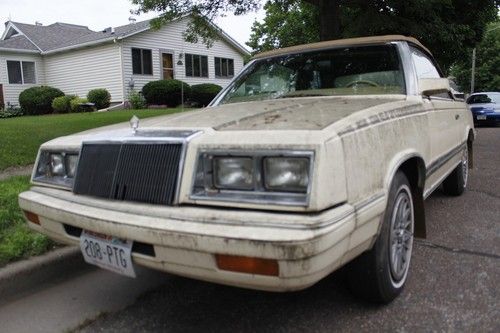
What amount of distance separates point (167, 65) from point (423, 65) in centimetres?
2191

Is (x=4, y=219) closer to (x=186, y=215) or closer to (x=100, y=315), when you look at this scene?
(x=100, y=315)

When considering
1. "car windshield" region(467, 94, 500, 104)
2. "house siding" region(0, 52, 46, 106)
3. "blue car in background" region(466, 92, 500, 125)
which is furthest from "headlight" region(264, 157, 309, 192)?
"house siding" region(0, 52, 46, 106)

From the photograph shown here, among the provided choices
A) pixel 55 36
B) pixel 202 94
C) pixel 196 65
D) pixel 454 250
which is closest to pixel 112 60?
pixel 202 94

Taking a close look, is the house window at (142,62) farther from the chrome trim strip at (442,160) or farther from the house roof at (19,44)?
the chrome trim strip at (442,160)

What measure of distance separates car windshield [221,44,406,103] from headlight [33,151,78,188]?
1547 millimetres

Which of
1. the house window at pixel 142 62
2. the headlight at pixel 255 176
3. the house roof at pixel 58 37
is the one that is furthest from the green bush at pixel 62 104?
the headlight at pixel 255 176

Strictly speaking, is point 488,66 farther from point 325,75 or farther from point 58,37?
point 325,75

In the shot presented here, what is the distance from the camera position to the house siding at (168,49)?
23.0 m

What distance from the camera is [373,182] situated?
2.39 m

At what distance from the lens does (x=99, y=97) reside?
22.4 m

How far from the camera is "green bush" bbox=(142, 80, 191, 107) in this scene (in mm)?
21297

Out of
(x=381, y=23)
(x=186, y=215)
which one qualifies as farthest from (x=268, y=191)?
(x=381, y=23)

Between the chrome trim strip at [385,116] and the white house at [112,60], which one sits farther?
the white house at [112,60]

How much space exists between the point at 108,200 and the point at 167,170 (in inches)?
17.0
